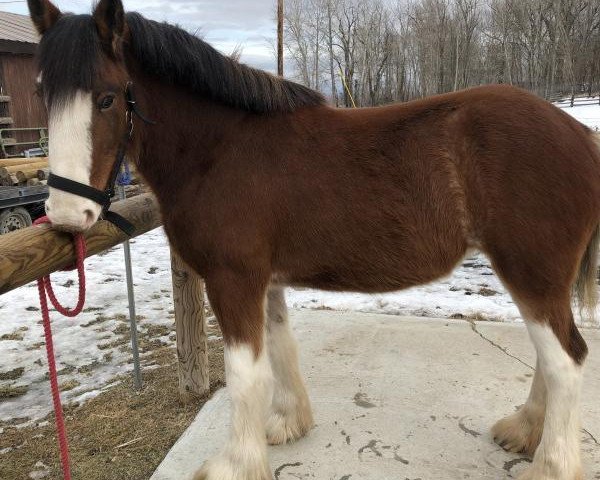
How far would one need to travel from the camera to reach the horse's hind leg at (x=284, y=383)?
258cm

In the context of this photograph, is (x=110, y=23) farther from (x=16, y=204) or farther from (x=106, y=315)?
(x=16, y=204)

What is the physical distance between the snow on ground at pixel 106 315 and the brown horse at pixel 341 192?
1164mm

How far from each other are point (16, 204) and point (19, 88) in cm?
987

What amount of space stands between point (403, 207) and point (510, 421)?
4.44ft

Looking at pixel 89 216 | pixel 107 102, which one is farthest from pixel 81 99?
pixel 89 216

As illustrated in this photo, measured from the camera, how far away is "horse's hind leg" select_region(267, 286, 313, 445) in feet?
8.46

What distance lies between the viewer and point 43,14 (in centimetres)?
186

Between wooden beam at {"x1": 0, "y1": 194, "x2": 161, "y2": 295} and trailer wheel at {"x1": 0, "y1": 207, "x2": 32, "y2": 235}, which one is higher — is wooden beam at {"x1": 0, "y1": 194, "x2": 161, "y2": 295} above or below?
above

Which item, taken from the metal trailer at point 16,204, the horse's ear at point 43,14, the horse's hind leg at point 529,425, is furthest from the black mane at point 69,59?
the metal trailer at point 16,204

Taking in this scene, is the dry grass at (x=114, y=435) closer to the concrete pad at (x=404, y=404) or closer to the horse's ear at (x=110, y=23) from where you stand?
the concrete pad at (x=404, y=404)

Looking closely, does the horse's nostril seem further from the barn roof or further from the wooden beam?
the barn roof

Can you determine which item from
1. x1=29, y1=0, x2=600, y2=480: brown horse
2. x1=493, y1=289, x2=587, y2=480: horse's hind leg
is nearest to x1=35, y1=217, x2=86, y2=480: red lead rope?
x1=29, y1=0, x2=600, y2=480: brown horse

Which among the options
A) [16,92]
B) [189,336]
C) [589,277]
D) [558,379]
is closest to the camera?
[558,379]

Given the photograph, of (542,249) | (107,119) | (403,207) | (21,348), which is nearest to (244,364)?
(403,207)
